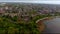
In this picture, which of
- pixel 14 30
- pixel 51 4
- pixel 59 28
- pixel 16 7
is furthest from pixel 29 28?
→ pixel 51 4

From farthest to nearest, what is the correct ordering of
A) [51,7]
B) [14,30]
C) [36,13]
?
[51,7], [36,13], [14,30]

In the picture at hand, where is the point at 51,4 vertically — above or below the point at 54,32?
above

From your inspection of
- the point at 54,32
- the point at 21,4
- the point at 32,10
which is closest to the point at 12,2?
the point at 21,4

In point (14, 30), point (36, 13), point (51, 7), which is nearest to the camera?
point (14, 30)

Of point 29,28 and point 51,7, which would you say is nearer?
point 29,28

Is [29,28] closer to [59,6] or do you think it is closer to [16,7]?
[16,7]

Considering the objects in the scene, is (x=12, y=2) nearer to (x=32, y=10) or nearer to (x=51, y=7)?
(x=32, y=10)
